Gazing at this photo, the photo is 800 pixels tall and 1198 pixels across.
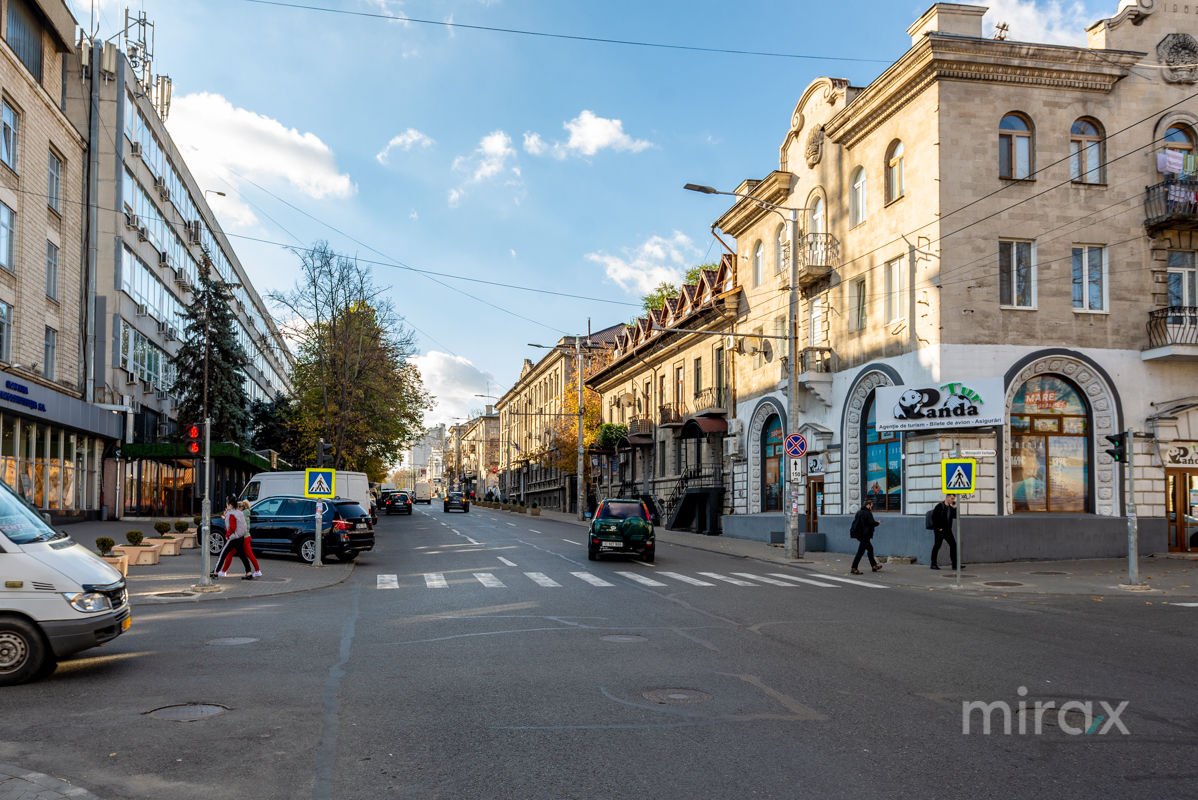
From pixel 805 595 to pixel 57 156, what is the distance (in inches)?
1240

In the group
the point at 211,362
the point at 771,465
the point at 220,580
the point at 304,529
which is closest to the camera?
the point at 220,580

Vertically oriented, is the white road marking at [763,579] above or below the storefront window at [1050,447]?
below

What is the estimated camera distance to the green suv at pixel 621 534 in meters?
24.7

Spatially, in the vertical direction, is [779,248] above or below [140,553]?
above

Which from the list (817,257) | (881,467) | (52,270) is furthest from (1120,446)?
(52,270)

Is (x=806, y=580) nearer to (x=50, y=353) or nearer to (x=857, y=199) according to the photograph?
(x=857, y=199)

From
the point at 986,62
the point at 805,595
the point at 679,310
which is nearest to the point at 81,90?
the point at 679,310

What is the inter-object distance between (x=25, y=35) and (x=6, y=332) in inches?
406

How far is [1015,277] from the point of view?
2517 cm

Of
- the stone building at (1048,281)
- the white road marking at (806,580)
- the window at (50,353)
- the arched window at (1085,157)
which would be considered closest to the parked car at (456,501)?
the window at (50,353)

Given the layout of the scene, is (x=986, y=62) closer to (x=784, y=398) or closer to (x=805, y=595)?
(x=784, y=398)

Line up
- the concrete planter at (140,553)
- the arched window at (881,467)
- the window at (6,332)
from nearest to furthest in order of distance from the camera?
the concrete planter at (140,553), the arched window at (881,467), the window at (6,332)

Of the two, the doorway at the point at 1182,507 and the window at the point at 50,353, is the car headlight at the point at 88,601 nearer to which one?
the doorway at the point at 1182,507

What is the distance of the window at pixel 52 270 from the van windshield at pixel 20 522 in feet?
90.7
